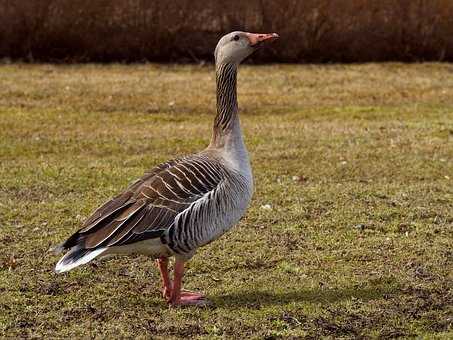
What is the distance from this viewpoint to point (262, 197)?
9273 mm

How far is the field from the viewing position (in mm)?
6074

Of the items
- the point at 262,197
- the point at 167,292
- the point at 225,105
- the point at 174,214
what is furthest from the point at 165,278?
the point at 262,197

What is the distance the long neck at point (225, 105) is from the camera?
665 centimetres

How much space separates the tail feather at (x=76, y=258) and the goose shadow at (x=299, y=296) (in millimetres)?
975

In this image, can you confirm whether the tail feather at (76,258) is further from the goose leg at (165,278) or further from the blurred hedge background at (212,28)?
the blurred hedge background at (212,28)

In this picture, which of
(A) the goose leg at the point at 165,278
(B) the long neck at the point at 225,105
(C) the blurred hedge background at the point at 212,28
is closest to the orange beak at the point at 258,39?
(B) the long neck at the point at 225,105

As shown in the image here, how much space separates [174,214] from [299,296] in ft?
3.50

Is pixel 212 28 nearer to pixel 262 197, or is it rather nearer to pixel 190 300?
pixel 262 197

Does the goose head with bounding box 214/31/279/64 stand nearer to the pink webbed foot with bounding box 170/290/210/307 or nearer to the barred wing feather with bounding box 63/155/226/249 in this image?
the barred wing feather with bounding box 63/155/226/249

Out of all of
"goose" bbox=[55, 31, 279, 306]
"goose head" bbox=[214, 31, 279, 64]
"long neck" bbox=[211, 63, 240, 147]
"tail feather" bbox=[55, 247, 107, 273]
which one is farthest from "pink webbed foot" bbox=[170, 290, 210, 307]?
"goose head" bbox=[214, 31, 279, 64]

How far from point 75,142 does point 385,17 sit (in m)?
8.14

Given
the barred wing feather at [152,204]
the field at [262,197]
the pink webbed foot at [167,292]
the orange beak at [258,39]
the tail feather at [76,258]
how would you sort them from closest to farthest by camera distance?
the tail feather at [76,258], the barred wing feather at [152,204], the field at [262,197], the pink webbed foot at [167,292], the orange beak at [258,39]

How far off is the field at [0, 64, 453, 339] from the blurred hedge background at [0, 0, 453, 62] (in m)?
0.59

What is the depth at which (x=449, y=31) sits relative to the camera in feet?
60.0
